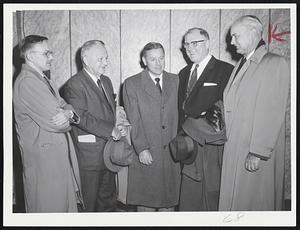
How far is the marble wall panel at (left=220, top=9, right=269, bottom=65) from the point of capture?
189 cm

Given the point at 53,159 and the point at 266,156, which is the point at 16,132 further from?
the point at 266,156

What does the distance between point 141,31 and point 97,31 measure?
219 mm

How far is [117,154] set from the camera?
6.26 ft

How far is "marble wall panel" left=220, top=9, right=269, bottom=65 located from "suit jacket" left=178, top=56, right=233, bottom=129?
44 millimetres

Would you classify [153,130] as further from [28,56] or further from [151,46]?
[28,56]

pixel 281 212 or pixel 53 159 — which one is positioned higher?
pixel 53 159

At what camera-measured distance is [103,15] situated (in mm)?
1916

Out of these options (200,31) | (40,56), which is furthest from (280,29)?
(40,56)

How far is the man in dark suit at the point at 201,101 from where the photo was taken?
1.88m

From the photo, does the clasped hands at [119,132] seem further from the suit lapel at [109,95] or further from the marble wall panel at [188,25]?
the marble wall panel at [188,25]

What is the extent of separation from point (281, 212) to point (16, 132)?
137cm

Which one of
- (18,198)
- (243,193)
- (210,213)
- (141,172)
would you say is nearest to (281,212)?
(243,193)

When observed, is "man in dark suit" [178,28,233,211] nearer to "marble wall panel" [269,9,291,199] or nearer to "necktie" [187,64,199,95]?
"necktie" [187,64,199,95]

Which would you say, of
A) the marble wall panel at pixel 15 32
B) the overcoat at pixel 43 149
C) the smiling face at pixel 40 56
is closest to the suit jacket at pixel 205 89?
the overcoat at pixel 43 149
